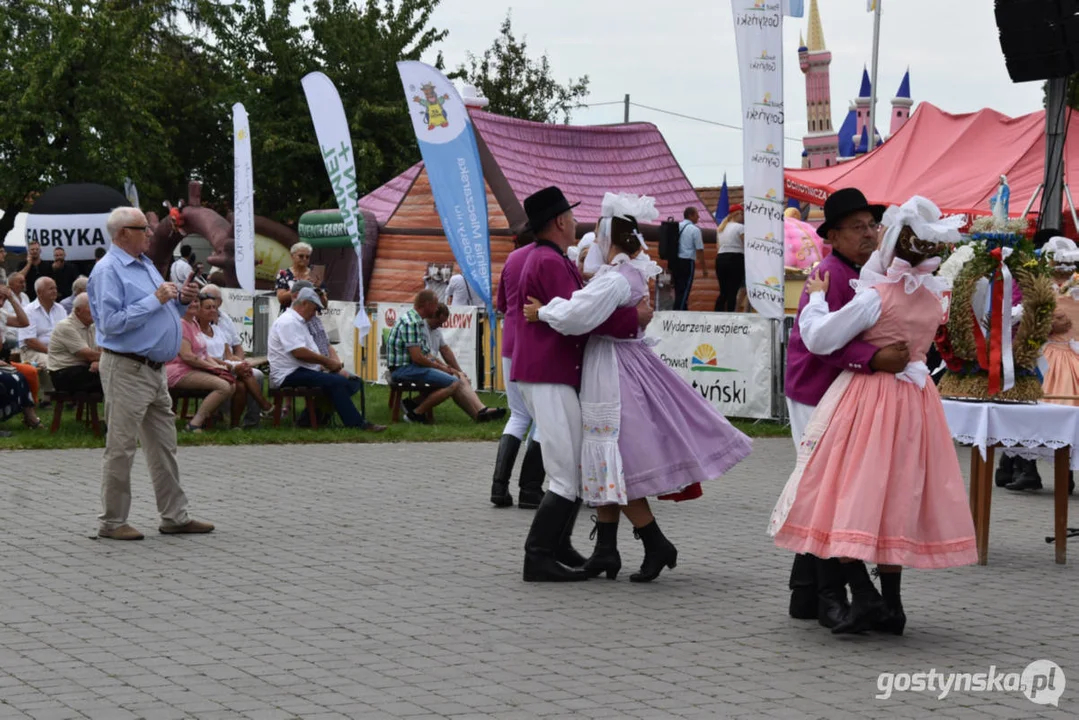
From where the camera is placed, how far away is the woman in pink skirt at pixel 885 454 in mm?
6281

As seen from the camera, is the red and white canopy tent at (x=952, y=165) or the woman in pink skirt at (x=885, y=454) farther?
the red and white canopy tent at (x=952, y=165)

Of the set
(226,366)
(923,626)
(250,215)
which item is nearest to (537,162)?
(250,215)

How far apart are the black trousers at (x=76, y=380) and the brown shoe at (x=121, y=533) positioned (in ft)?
17.0

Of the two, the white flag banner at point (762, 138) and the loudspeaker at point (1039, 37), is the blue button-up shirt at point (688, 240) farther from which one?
the loudspeaker at point (1039, 37)

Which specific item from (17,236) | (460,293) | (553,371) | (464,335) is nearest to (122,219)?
(553,371)

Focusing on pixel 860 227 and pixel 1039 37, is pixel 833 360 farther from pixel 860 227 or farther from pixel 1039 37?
pixel 1039 37

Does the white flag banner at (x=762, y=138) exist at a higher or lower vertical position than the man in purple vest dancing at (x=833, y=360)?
higher

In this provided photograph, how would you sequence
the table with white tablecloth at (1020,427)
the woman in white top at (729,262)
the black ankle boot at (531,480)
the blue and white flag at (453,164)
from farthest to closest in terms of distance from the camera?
the woman in white top at (729,262) < the blue and white flag at (453,164) < the black ankle boot at (531,480) < the table with white tablecloth at (1020,427)

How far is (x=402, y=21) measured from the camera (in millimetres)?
38719

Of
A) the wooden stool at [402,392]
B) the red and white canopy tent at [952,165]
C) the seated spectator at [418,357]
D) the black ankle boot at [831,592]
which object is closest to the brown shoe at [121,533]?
the black ankle boot at [831,592]

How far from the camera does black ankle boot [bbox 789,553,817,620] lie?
686 cm

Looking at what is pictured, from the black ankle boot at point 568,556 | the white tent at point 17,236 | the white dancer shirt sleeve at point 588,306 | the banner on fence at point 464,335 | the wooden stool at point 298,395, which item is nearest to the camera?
the white dancer shirt sleeve at point 588,306

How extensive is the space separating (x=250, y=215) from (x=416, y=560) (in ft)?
42.3

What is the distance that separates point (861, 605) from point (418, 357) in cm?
936
